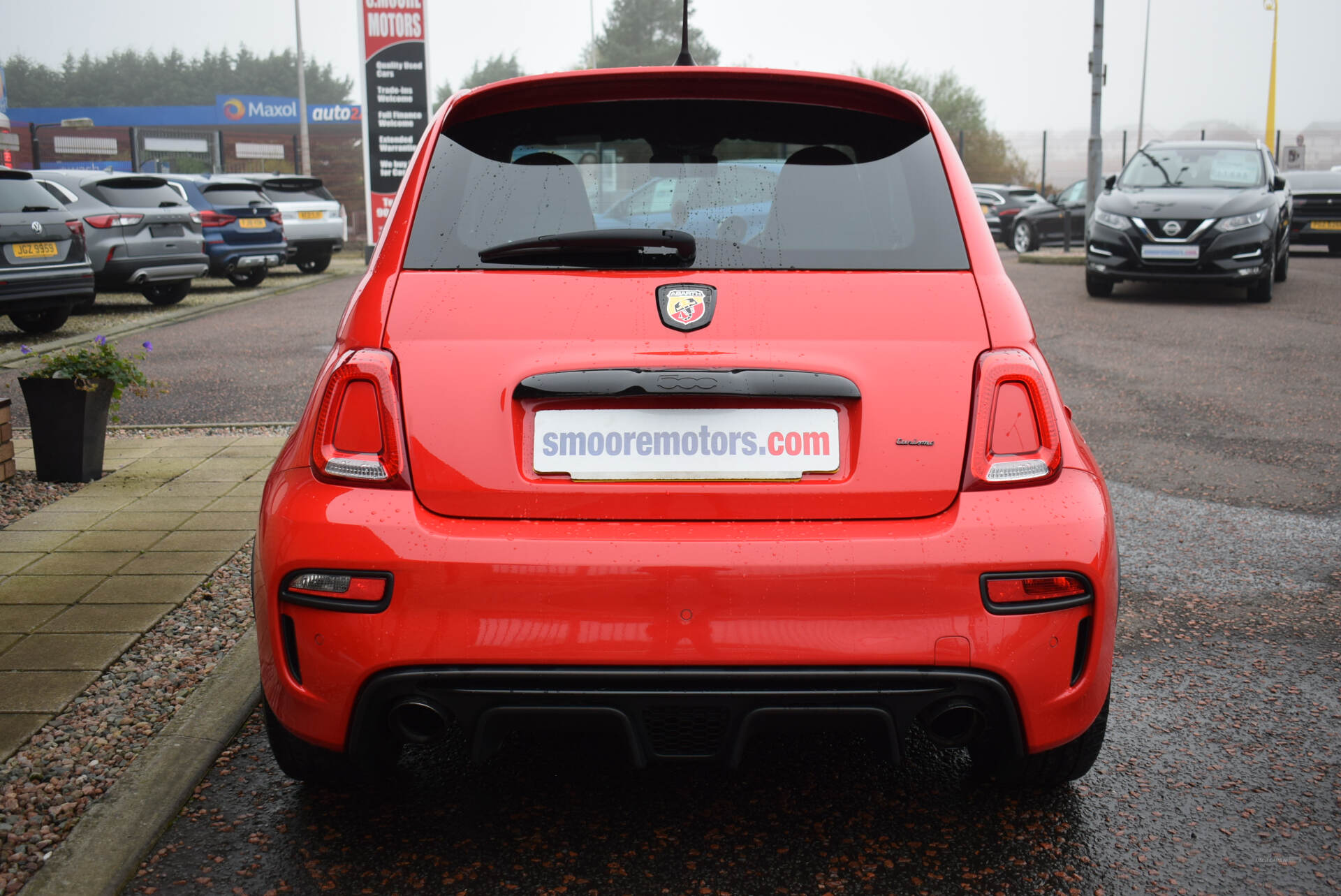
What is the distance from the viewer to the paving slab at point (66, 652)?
364cm

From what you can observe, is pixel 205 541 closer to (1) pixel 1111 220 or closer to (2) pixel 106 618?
(2) pixel 106 618

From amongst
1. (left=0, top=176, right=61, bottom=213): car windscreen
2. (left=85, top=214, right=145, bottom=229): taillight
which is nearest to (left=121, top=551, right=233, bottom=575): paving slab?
(left=0, top=176, right=61, bottom=213): car windscreen

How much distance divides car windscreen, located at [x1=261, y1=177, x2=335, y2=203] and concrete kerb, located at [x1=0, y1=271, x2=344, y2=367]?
1365 millimetres

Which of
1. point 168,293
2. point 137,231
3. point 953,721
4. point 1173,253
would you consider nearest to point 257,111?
point 168,293

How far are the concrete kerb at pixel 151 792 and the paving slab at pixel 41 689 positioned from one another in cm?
33

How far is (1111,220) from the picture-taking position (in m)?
14.8

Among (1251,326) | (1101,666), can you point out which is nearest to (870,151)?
(1101,666)

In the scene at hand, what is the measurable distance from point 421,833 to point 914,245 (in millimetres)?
1590

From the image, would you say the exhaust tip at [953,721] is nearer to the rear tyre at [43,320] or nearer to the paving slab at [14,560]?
the paving slab at [14,560]

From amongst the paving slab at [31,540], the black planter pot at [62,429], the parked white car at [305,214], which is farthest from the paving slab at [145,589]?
the parked white car at [305,214]

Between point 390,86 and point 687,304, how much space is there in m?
11.5

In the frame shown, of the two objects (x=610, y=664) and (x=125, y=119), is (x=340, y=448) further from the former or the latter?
(x=125, y=119)

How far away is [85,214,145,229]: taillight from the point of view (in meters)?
15.5

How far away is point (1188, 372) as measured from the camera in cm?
970
